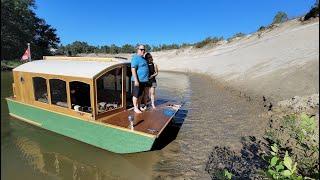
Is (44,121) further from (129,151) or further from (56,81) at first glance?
(129,151)

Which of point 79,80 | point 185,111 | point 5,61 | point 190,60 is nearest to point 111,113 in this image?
point 79,80

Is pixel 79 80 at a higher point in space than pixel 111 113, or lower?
higher

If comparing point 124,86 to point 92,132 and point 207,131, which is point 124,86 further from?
point 207,131

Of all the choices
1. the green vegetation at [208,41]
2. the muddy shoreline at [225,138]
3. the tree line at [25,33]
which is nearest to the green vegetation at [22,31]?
the tree line at [25,33]

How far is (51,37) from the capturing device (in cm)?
5512

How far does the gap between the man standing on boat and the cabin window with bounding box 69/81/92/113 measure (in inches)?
57.0

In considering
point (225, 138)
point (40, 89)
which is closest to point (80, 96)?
point (40, 89)

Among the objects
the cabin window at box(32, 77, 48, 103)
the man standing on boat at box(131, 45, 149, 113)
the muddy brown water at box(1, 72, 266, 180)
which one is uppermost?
the man standing on boat at box(131, 45, 149, 113)

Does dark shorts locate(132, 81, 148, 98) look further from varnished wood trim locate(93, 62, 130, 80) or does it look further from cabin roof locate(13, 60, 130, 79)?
cabin roof locate(13, 60, 130, 79)

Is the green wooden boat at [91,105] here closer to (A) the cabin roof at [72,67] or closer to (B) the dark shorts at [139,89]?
(A) the cabin roof at [72,67]

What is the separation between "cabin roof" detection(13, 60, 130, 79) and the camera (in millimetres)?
9719

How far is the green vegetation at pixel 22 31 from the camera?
43.3 m

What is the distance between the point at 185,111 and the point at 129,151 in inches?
245

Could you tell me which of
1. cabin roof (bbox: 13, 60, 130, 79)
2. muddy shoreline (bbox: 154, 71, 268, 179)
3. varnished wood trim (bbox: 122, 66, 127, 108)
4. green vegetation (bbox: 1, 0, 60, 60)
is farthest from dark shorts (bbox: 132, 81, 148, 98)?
green vegetation (bbox: 1, 0, 60, 60)
